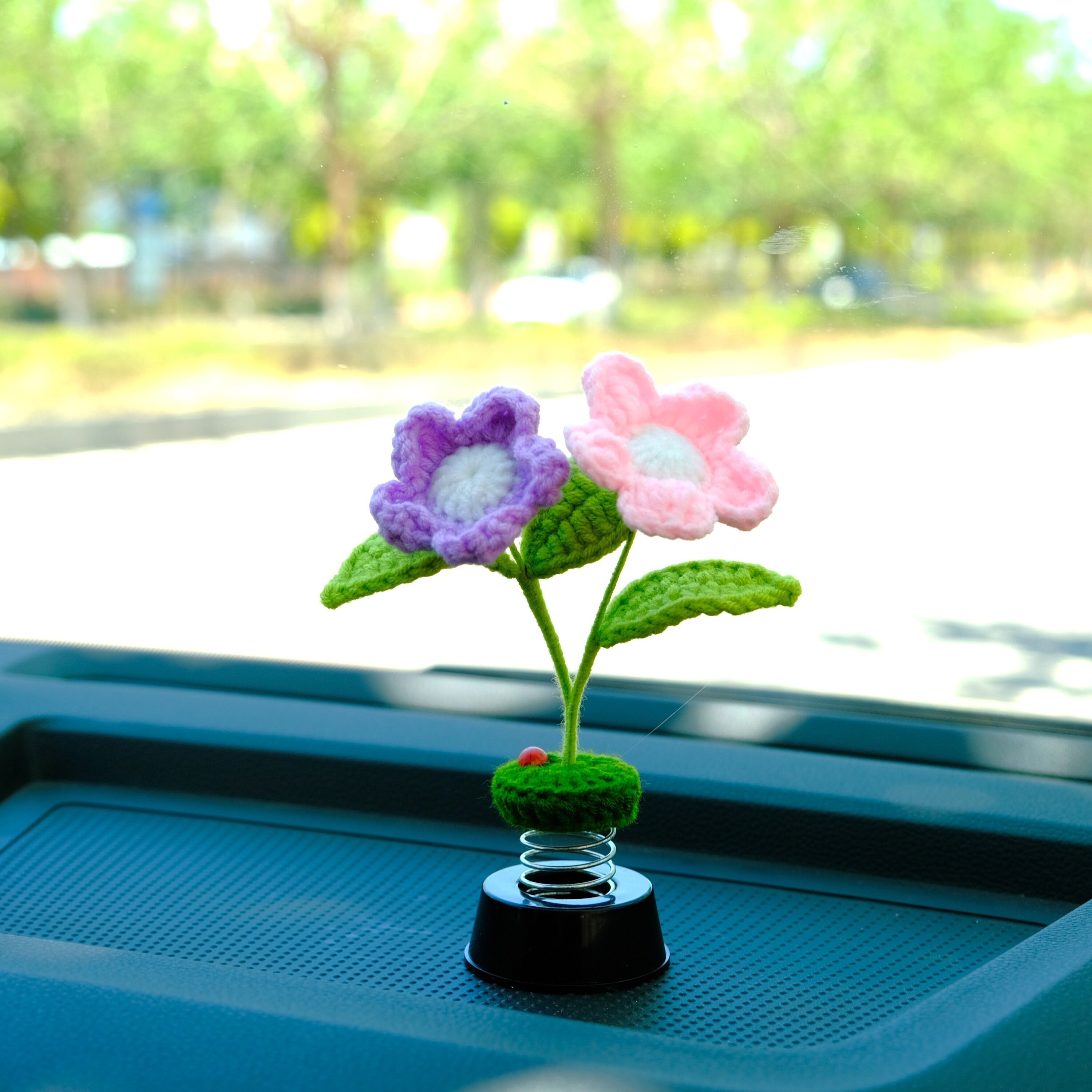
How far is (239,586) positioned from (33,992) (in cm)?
158

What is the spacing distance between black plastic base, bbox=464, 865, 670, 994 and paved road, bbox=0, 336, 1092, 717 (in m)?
0.21

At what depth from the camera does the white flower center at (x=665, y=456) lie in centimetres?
98

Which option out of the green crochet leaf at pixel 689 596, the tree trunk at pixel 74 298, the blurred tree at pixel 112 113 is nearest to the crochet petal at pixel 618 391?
the green crochet leaf at pixel 689 596

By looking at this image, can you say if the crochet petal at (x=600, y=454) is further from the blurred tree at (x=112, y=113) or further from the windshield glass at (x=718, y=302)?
the blurred tree at (x=112, y=113)

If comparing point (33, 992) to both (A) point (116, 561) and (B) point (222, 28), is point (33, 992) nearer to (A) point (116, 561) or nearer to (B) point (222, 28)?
(B) point (222, 28)

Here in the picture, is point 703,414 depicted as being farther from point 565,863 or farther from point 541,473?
point 565,863

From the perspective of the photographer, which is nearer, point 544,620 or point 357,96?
point 544,620

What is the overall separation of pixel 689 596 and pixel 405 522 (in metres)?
0.20

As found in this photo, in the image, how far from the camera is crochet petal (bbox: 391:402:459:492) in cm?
99

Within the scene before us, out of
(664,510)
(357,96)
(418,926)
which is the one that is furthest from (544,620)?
(357,96)

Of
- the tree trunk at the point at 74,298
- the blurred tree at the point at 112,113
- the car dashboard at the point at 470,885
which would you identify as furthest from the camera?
the tree trunk at the point at 74,298

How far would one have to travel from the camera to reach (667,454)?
0.99 metres

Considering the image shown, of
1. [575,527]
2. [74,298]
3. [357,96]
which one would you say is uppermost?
[357,96]

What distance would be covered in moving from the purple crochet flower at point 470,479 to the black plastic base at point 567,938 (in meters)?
0.28
